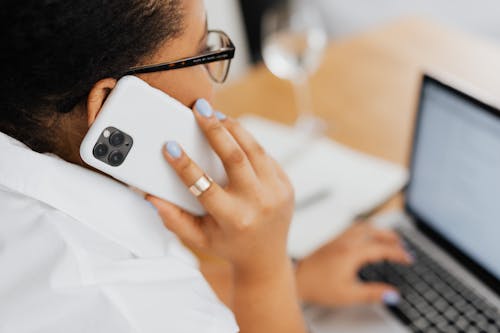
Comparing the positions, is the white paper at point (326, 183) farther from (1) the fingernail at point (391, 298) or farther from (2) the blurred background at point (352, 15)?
(2) the blurred background at point (352, 15)

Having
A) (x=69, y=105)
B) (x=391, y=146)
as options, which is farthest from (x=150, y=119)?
(x=391, y=146)

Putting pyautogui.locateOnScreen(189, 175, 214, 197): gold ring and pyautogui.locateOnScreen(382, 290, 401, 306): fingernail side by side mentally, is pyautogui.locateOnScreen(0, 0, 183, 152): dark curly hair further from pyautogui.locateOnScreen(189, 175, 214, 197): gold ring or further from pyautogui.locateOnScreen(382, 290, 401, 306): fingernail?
pyautogui.locateOnScreen(382, 290, 401, 306): fingernail

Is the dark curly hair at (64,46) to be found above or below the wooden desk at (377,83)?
above

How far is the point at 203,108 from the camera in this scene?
540mm

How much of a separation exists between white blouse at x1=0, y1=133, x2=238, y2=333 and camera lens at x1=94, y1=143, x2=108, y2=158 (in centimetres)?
3

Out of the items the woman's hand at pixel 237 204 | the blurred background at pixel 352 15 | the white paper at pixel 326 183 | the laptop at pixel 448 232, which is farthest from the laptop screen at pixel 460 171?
the blurred background at pixel 352 15

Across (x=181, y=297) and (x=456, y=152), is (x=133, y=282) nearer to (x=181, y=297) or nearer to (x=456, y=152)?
(x=181, y=297)

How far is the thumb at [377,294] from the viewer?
66 centimetres

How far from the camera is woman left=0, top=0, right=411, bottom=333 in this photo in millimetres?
411

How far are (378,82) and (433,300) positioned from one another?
1.96ft

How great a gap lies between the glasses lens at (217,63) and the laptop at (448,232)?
28 centimetres

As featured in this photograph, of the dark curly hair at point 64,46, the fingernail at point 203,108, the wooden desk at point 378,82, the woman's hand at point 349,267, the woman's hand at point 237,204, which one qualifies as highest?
the dark curly hair at point 64,46

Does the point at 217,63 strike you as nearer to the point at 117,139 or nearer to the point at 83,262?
the point at 117,139

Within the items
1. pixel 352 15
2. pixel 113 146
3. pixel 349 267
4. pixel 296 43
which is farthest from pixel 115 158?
pixel 352 15
